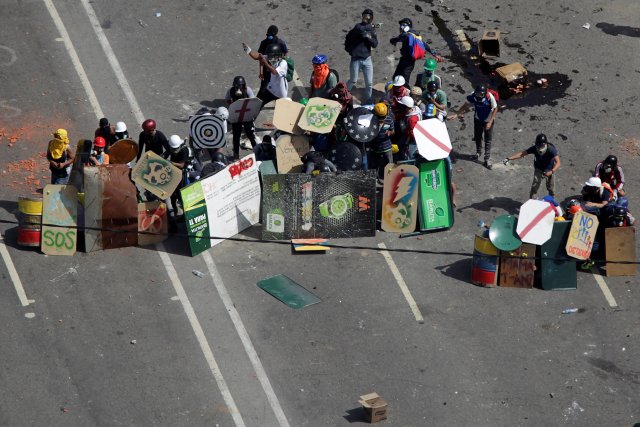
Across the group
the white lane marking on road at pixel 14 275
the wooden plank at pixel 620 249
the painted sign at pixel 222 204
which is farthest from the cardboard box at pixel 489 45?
the white lane marking on road at pixel 14 275

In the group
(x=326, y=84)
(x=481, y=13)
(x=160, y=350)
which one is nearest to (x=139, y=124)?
(x=326, y=84)

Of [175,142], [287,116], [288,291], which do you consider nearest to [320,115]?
[287,116]

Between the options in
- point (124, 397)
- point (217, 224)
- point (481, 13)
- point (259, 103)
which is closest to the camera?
point (124, 397)

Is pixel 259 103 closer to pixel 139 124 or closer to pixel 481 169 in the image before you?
pixel 139 124

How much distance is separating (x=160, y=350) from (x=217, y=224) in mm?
2795

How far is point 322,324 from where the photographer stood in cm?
1961

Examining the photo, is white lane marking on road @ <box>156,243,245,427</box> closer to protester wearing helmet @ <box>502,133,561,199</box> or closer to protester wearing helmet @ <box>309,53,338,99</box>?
protester wearing helmet @ <box>309,53,338,99</box>

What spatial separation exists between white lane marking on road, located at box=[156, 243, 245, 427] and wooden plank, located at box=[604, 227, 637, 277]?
6676 millimetres

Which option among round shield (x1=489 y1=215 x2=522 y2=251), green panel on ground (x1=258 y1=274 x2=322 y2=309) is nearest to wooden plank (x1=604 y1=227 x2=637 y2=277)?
round shield (x1=489 y1=215 x2=522 y2=251)

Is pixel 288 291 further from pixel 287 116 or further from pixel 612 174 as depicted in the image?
pixel 612 174

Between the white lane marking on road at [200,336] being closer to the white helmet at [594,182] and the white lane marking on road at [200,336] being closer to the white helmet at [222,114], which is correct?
the white helmet at [222,114]

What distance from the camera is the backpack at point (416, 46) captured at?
23.9 m

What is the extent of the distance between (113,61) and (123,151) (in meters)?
4.38

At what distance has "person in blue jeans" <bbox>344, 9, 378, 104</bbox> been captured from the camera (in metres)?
23.8
